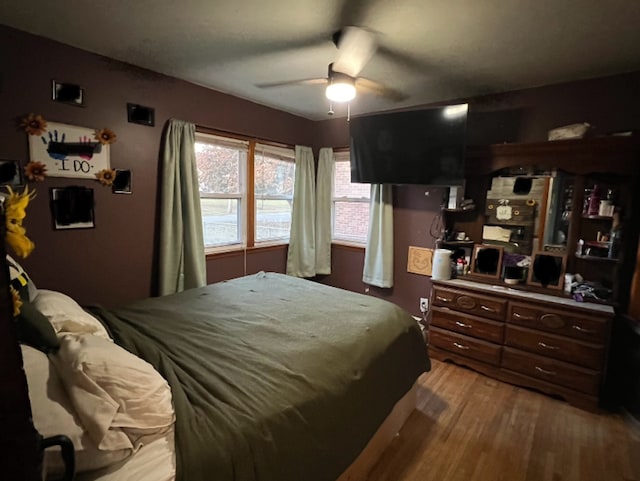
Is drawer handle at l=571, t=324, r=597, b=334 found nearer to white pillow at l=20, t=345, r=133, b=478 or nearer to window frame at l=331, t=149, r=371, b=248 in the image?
window frame at l=331, t=149, r=371, b=248

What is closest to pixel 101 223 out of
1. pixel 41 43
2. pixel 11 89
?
pixel 11 89

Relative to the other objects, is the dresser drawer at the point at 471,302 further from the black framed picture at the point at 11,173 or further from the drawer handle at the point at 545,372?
the black framed picture at the point at 11,173

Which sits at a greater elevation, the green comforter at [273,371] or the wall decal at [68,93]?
the wall decal at [68,93]

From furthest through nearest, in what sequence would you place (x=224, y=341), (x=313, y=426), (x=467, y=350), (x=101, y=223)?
(x=467, y=350)
(x=101, y=223)
(x=224, y=341)
(x=313, y=426)

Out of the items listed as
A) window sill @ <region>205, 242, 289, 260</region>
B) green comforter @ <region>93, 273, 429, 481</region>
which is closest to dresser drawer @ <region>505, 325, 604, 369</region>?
green comforter @ <region>93, 273, 429, 481</region>

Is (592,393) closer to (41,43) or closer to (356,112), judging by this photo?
(356,112)

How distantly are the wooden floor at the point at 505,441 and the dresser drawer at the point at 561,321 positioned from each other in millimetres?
537

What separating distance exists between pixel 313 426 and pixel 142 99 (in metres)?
2.70

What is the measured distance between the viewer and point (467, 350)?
9.41 feet

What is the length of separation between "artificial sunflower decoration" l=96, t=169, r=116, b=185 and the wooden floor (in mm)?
2667

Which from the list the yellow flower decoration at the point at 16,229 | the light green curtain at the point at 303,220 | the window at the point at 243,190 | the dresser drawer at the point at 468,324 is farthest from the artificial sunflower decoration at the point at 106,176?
the dresser drawer at the point at 468,324

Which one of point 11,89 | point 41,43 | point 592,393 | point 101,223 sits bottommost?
→ point 592,393

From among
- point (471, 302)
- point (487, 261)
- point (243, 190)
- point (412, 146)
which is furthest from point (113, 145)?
point (487, 261)

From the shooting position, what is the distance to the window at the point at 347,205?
4.02 meters
